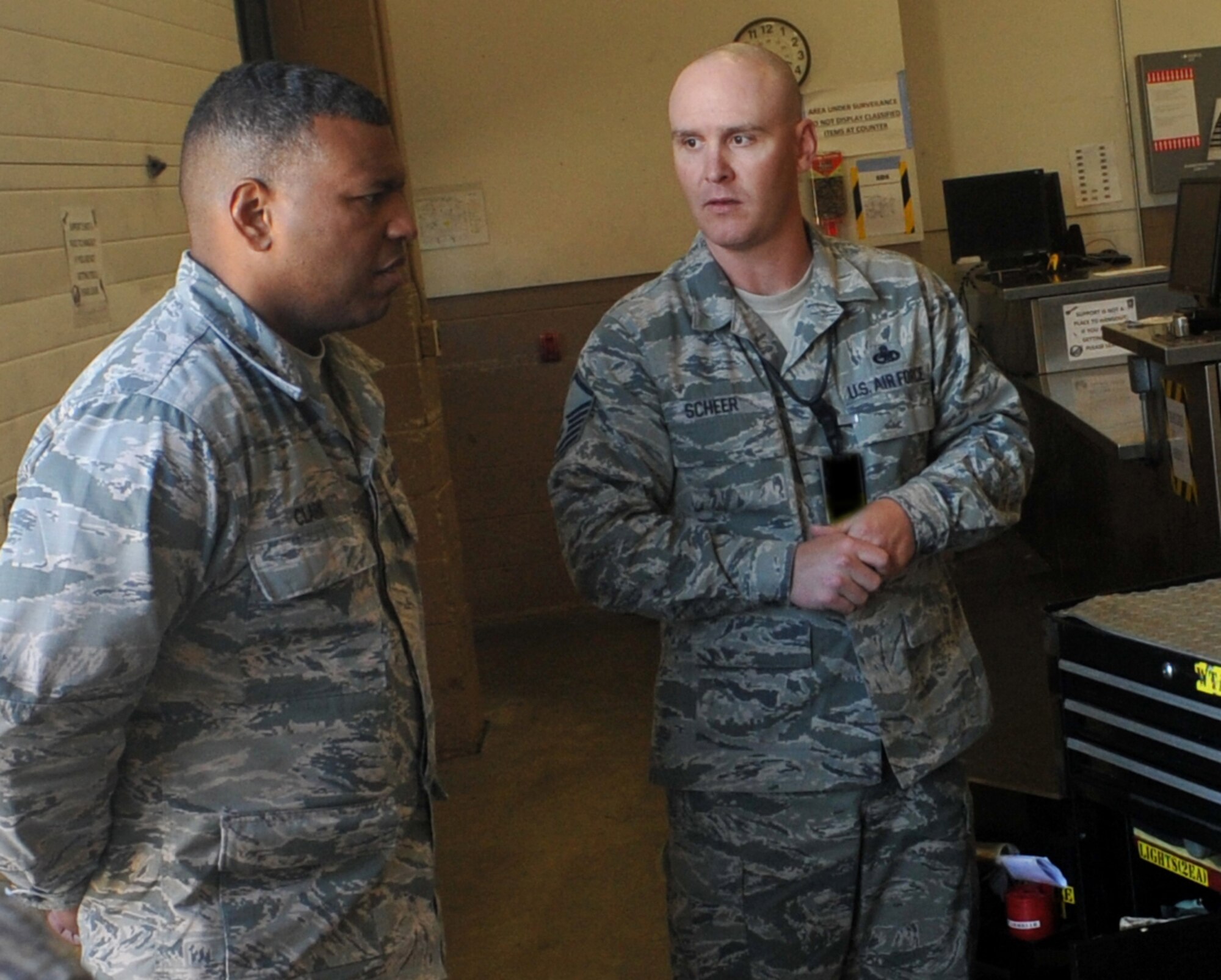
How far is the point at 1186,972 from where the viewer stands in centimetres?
162

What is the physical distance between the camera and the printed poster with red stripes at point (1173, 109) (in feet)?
19.9

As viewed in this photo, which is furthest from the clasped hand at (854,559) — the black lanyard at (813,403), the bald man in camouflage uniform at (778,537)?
the black lanyard at (813,403)

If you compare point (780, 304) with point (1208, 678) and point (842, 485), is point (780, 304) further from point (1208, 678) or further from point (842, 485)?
point (1208, 678)

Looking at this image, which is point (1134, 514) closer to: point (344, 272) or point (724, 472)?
point (724, 472)

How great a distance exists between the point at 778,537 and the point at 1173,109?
195 inches

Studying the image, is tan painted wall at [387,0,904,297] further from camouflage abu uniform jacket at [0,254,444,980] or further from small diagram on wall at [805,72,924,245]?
camouflage abu uniform jacket at [0,254,444,980]

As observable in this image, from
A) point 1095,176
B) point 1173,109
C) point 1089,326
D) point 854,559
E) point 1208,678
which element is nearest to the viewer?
point 1208,678

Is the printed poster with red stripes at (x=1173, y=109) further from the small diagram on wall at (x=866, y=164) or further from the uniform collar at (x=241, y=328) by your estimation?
the uniform collar at (x=241, y=328)

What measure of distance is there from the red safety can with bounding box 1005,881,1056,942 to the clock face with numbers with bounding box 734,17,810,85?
13.6ft

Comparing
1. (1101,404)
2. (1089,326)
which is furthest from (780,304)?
(1089,326)

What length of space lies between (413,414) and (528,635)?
1842 millimetres

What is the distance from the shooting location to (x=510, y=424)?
5914 mm

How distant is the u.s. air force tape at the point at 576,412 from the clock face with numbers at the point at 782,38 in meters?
4.05

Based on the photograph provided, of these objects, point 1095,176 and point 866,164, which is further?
point 1095,176
